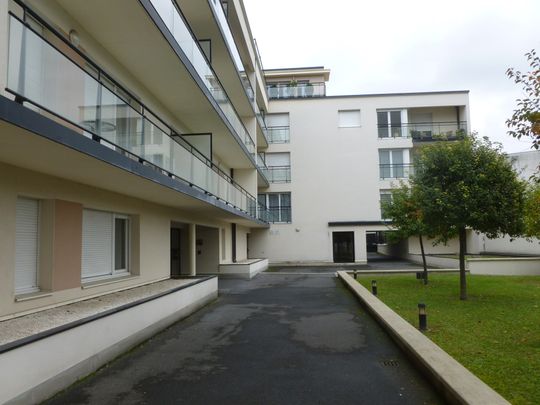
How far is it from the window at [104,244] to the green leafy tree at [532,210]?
10231 mm

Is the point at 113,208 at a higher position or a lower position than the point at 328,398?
higher

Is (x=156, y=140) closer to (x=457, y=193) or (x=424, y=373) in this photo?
(x=424, y=373)

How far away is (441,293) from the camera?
44.1 ft

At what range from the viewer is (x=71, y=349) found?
18.2ft

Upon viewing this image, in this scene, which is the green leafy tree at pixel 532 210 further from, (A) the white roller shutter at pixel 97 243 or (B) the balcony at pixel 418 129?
(B) the balcony at pixel 418 129

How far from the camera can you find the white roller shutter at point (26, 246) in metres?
6.67

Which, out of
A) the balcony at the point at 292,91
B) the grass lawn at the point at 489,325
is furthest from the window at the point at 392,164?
the grass lawn at the point at 489,325

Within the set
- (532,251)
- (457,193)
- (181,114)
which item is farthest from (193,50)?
(532,251)

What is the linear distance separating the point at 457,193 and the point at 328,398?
311 inches

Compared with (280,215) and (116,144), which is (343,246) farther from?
(116,144)

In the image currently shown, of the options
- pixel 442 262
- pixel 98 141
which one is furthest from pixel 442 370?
pixel 442 262

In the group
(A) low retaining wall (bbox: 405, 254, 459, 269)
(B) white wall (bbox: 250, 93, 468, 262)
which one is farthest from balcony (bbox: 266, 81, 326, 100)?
(A) low retaining wall (bbox: 405, 254, 459, 269)

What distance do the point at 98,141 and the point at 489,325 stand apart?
7751 mm

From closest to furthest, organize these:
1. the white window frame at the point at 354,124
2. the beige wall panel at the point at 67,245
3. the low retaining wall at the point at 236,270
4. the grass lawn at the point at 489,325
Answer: the grass lawn at the point at 489,325
the beige wall panel at the point at 67,245
the low retaining wall at the point at 236,270
the white window frame at the point at 354,124
